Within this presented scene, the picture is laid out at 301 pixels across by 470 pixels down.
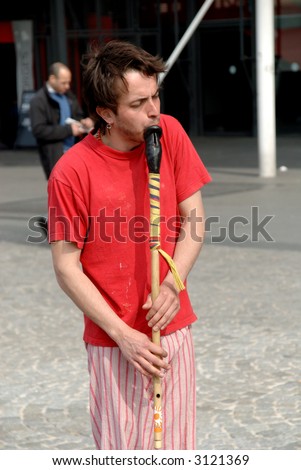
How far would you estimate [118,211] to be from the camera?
3.02 metres

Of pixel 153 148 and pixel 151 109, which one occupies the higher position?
pixel 151 109

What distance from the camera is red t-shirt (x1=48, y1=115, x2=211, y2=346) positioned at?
299 centimetres

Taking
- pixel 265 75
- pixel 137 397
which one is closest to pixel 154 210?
pixel 137 397

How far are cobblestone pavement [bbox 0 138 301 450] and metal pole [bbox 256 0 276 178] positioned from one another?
10.6 ft

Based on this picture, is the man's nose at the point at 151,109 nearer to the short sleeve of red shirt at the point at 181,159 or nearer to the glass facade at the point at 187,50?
the short sleeve of red shirt at the point at 181,159

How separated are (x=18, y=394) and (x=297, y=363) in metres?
1.64

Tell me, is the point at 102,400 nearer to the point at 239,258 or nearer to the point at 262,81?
the point at 239,258

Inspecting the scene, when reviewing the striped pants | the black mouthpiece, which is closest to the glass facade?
the striped pants

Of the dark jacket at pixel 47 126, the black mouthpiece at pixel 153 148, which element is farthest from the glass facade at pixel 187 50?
the black mouthpiece at pixel 153 148

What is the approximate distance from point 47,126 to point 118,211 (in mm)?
7386

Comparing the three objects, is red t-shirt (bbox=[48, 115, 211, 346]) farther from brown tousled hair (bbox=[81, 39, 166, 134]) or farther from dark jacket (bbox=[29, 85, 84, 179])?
dark jacket (bbox=[29, 85, 84, 179])

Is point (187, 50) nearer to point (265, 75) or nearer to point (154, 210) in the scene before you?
point (265, 75)

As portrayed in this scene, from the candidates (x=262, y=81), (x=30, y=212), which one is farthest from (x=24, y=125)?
(x=30, y=212)

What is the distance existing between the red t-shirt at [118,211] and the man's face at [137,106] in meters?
0.10
